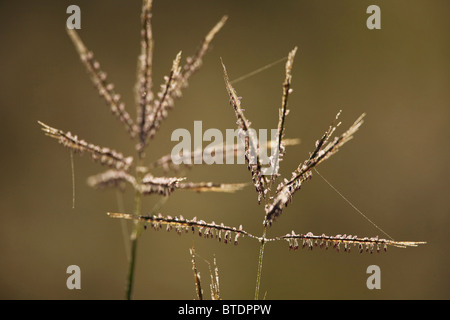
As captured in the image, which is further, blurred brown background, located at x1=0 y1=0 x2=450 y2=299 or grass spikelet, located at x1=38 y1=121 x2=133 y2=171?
blurred brown background, located at x1=0 y1=0 x2=450 y2=299

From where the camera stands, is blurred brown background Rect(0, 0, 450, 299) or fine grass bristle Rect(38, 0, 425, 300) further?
blurred brown background Rect(0, 0, 450, 299)

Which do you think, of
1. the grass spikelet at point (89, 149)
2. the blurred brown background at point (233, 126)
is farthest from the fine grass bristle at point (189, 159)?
the blurred brown background at point (233, 126)

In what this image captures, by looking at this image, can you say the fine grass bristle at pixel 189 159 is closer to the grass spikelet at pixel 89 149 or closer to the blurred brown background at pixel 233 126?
the grass spikelet at pixel 89 149

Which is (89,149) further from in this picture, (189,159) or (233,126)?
(233,126)

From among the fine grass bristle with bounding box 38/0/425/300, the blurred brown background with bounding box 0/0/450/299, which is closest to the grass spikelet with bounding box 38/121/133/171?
the fine grass bristle with bounding box 38/0/425/300

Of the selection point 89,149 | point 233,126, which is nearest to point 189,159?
point 89,149

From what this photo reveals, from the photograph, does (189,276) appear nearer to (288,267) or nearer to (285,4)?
(288,267)

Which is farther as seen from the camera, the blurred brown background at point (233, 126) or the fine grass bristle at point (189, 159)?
the blurred brown background at point (233, 126)

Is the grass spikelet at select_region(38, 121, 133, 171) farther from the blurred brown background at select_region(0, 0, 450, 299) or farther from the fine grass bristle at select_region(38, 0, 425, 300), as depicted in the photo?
the blurred brown background at select_region(0, 0, 450, 299)
